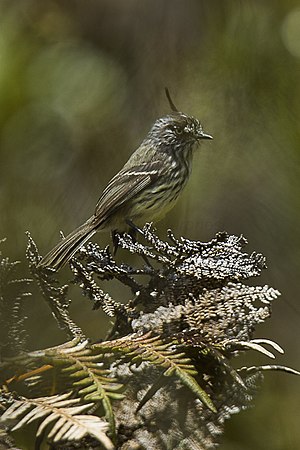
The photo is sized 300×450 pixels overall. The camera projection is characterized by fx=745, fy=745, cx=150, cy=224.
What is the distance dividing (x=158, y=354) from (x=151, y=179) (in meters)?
0.91

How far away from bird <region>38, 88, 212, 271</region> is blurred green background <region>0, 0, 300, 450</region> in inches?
0.9

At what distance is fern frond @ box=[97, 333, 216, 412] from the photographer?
1.22 ft

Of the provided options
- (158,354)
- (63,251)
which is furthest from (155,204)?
(158,354)

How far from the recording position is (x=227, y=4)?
→ 116cm

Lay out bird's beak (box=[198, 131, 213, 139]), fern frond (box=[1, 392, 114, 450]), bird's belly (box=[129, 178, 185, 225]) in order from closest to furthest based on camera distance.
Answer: fern frond (box=[1, 392, 114, 450]), bird's beak (box=[198, 131, 213, 139]), bird's belly (box=[129, 178, 185, 225])

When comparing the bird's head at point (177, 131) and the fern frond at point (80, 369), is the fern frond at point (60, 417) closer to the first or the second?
the fern frond at point (80, 369)

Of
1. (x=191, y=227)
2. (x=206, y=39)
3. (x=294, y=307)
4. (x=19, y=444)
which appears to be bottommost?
(x=19, y=444)

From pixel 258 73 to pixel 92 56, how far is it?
0.83ft

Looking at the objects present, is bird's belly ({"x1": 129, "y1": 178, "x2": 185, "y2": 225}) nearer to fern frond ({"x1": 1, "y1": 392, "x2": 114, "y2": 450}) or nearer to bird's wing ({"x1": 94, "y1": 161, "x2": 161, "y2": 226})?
bird's wing ({"x1": 94, "y1": 161, "x2": 161, "y2": 226})

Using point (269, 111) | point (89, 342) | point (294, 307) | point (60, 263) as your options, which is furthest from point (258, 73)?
point (89, 342)

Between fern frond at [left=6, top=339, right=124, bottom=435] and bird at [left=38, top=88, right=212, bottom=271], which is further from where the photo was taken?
bird at [left=38, top=88, right=212, bottom=271]

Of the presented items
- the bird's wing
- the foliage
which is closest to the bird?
the bird's wing

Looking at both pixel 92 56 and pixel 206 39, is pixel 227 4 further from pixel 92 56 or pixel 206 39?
pixel 92 56

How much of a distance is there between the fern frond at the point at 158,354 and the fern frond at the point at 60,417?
43 mm
